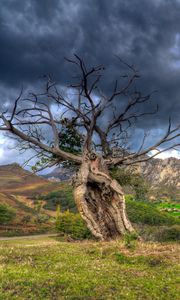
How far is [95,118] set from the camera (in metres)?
25.2

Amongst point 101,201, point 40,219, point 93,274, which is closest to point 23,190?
point 40,219

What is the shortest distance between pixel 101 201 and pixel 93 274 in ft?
37.9

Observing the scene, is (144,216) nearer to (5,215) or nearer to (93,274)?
(5,215)

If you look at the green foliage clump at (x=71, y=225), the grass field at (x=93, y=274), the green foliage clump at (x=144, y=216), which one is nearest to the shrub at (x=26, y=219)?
the green foliage clump at (x=71, y=225)

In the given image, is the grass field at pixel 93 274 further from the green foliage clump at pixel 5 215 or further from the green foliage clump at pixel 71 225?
the green foliage clump at pixel 5 215

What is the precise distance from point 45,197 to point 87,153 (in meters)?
117

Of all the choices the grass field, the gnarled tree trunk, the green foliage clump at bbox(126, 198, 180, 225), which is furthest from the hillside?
the grass field

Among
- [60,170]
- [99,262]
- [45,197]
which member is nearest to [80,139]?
[60,170]

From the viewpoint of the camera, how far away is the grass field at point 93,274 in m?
10.1

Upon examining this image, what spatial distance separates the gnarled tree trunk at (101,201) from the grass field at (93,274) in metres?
5.27

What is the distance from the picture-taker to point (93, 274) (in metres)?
12.3

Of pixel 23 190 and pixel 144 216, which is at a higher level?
pixel 23 190

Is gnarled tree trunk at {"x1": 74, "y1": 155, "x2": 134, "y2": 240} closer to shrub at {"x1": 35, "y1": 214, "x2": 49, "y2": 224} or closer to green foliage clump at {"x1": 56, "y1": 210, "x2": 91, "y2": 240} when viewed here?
green foliage clump at {"x1": 56, "y1": 210, "x2": 91, "y2": 240}

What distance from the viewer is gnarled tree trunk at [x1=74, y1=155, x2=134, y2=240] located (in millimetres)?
22781
